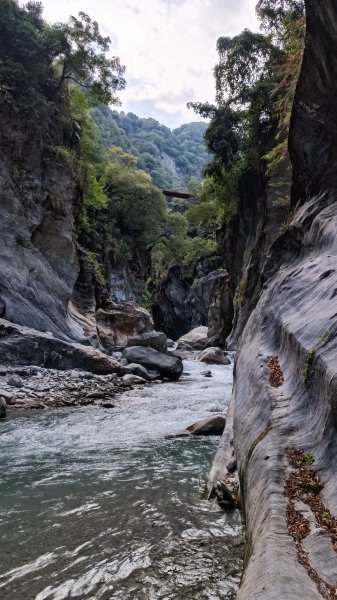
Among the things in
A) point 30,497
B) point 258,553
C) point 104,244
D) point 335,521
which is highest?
point 104,244

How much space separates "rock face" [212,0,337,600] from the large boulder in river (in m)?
9.85

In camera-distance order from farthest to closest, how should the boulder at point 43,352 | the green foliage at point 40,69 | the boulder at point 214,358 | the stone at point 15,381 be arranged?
the boulder at point 214,358
the green foliage at point 40,69
the boulder at point 43,352
the stone at point 15,381

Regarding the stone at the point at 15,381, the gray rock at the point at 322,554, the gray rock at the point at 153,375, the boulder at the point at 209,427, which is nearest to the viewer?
the gray rock at the point at 322,554

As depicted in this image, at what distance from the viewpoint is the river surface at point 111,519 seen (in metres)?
4.07

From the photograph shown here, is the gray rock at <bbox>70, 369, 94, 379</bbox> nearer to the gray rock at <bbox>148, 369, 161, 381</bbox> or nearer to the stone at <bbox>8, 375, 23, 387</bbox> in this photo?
the stone at <bbox>8, 375, 23, 387</bbox>

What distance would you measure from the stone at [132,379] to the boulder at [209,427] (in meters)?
8.12

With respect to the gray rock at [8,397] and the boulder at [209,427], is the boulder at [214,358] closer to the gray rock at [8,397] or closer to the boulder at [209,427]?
the gray rock at [8,397]

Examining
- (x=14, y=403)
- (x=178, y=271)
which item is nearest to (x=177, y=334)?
(x=178, y=271)

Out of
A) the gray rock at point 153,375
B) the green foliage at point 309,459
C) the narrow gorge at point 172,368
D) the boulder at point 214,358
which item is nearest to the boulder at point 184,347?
the narrow gorge at point 172,368

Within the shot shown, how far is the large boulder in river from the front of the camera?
21.2 meters

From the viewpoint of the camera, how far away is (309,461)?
14.4 ft

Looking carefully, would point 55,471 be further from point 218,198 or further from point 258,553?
point 218,198

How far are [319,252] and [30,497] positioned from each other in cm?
664

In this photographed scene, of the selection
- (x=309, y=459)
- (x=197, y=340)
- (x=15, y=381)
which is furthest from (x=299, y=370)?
(x=197, y=340)
